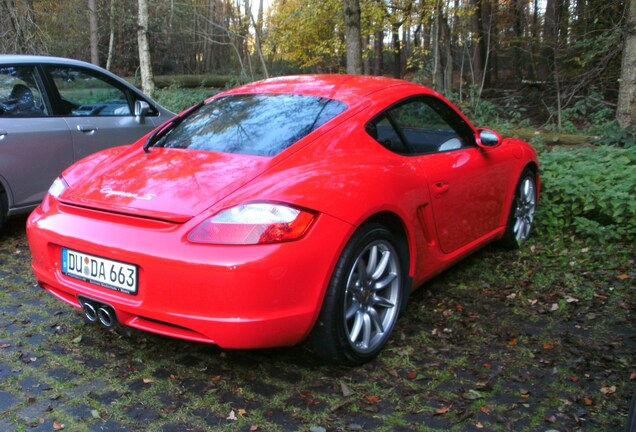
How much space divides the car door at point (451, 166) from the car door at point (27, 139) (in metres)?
3.33

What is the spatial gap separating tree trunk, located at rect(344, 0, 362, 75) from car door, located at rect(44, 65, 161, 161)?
410cm

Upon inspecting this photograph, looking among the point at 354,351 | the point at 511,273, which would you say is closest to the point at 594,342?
the point at 511,273

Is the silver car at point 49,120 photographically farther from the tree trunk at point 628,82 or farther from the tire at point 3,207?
the tree trunk at point 628,82

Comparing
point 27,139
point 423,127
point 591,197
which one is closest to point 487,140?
point 423,127

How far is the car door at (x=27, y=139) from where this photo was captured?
5.06 metres

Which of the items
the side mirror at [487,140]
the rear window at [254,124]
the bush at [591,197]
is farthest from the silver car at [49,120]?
the bush at [591,197]

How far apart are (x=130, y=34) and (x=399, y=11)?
1395 centimetres

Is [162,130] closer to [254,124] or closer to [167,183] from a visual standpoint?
[254,124]

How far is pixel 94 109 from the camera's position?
592 centimetres

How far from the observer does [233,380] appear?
9.65ft

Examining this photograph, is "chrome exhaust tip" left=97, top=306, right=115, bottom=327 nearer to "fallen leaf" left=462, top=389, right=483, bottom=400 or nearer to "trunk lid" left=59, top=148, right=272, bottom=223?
"trunk lid" left=59, top=148, right=272, bottom=223

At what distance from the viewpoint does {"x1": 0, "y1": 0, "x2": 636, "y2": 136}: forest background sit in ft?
33.7

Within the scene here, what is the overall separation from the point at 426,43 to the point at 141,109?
16.3m

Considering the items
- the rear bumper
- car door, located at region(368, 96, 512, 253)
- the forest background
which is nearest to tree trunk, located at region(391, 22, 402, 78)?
the forest background
